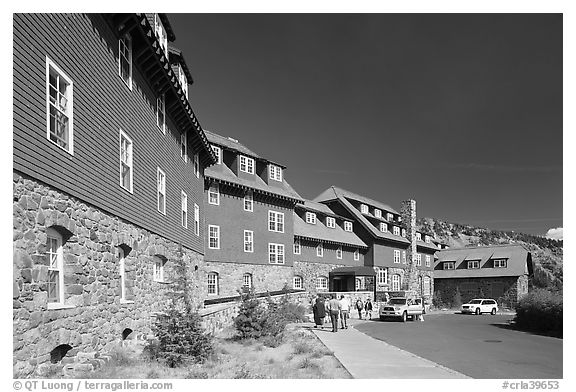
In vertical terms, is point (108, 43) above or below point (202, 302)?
above

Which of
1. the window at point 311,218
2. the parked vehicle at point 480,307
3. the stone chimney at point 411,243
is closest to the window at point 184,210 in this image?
the window at point 311,218

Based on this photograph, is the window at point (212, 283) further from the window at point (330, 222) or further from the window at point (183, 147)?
the window at point (330, 222)

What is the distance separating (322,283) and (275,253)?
834 centimetres

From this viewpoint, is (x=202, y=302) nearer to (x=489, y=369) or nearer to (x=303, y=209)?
(x=489, y=369)

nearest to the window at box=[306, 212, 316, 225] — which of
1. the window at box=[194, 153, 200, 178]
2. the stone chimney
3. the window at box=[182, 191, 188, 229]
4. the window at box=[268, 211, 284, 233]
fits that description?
the window at box=[268, 211, 284, 233]

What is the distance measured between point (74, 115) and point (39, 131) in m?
1.71

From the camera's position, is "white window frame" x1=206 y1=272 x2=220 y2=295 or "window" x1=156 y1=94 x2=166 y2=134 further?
"white window frame" x1=206 y1=272 x2=220 y2=295

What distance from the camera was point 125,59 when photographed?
13.7m

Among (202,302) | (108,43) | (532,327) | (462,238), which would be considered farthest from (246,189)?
(462,238)

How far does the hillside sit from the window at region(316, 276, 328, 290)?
2913cm

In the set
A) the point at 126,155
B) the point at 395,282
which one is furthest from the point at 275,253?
the point at 126,155

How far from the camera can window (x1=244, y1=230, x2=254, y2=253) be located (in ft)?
113

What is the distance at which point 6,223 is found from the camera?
7.68 meters

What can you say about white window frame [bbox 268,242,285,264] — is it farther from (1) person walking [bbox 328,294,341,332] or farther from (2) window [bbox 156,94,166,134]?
(2) window [bbox 156,94,166,134]
